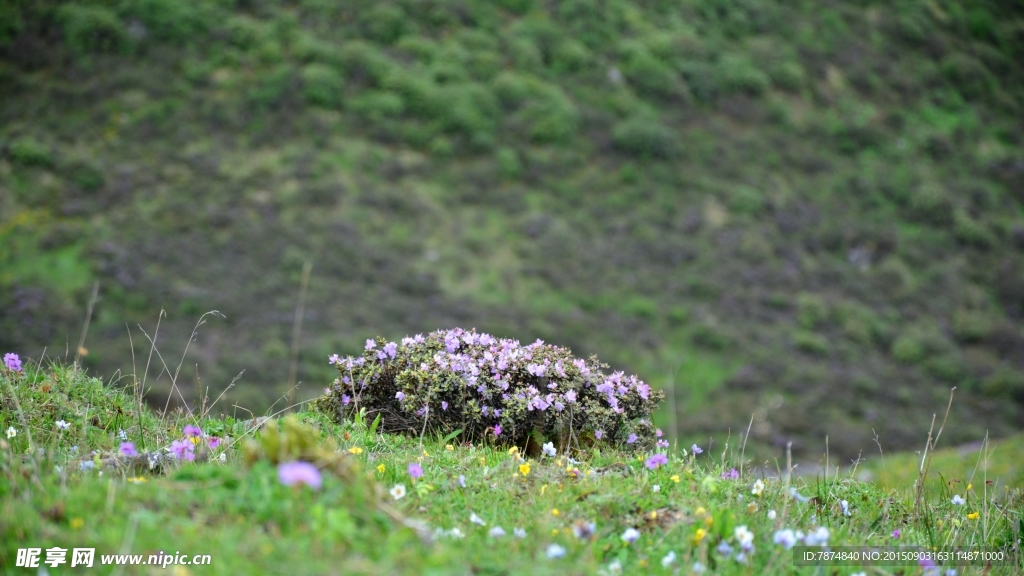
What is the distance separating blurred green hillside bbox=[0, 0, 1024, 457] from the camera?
19.4m

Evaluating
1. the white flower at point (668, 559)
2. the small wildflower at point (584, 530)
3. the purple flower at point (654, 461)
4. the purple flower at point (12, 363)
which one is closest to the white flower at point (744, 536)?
the white flower at point (668, 559)

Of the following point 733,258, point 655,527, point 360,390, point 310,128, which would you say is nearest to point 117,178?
point 310,128

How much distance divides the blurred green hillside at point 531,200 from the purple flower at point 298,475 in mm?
15098

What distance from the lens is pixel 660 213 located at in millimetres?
24234

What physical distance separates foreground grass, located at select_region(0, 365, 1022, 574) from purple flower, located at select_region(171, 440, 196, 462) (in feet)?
0.24

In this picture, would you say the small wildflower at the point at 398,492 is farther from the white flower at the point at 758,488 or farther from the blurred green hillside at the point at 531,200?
the blurred green hillside at the point at 531,200

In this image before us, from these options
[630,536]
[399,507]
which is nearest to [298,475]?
[399,507]

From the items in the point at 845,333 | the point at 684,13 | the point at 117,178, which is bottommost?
the point at 845,333

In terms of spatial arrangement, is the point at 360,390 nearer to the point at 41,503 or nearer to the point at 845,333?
the point at 41,503

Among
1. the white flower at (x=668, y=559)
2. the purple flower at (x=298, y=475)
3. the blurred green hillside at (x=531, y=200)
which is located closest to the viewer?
the purple flower at (x=298, y=475)

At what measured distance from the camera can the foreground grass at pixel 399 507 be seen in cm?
215

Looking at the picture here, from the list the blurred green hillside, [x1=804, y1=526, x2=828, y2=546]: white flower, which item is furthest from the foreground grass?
the blurred green hillside

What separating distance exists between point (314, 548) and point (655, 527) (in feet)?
4.41

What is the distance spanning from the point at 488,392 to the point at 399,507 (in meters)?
1.20
